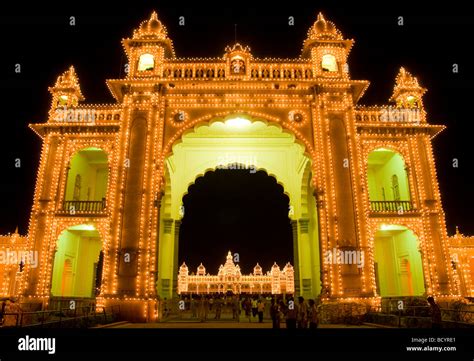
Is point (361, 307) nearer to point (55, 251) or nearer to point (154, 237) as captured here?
point (154, 237)

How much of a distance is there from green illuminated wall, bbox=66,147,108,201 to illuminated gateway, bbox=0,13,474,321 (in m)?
0.13

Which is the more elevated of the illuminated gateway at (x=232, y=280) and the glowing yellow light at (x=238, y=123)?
the glowing yellow light at (x=238, y=123)

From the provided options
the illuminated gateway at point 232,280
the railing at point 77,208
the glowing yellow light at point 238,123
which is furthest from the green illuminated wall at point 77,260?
the illuminated gateway at point 232,280

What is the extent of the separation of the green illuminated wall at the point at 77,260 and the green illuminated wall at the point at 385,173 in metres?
16.1

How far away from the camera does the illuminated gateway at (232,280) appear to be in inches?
3238

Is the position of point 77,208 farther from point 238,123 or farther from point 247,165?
point 247,165

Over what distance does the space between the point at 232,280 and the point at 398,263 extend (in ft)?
228

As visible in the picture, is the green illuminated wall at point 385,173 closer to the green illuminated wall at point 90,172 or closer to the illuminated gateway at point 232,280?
the green illuminated wall at point 90,172

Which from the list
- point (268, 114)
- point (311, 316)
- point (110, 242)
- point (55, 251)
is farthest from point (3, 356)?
point (268, 114)

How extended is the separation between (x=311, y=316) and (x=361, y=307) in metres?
5.66

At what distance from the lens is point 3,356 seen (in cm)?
839

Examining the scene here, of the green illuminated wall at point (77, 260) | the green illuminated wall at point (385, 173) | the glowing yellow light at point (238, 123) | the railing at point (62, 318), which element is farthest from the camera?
the glowing yellow light at point (238, 123)

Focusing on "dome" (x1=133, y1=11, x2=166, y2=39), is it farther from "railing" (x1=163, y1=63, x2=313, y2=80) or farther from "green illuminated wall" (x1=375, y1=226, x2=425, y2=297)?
"green illuminated wall" (x1=375, y1=226, x2=425, y2=297)

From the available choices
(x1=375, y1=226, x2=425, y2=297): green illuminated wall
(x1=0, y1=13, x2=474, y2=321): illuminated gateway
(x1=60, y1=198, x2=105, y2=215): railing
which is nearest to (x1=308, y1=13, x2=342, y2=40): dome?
(x1=0, y1=13, x2=474, y2=321): illuminated gateway
